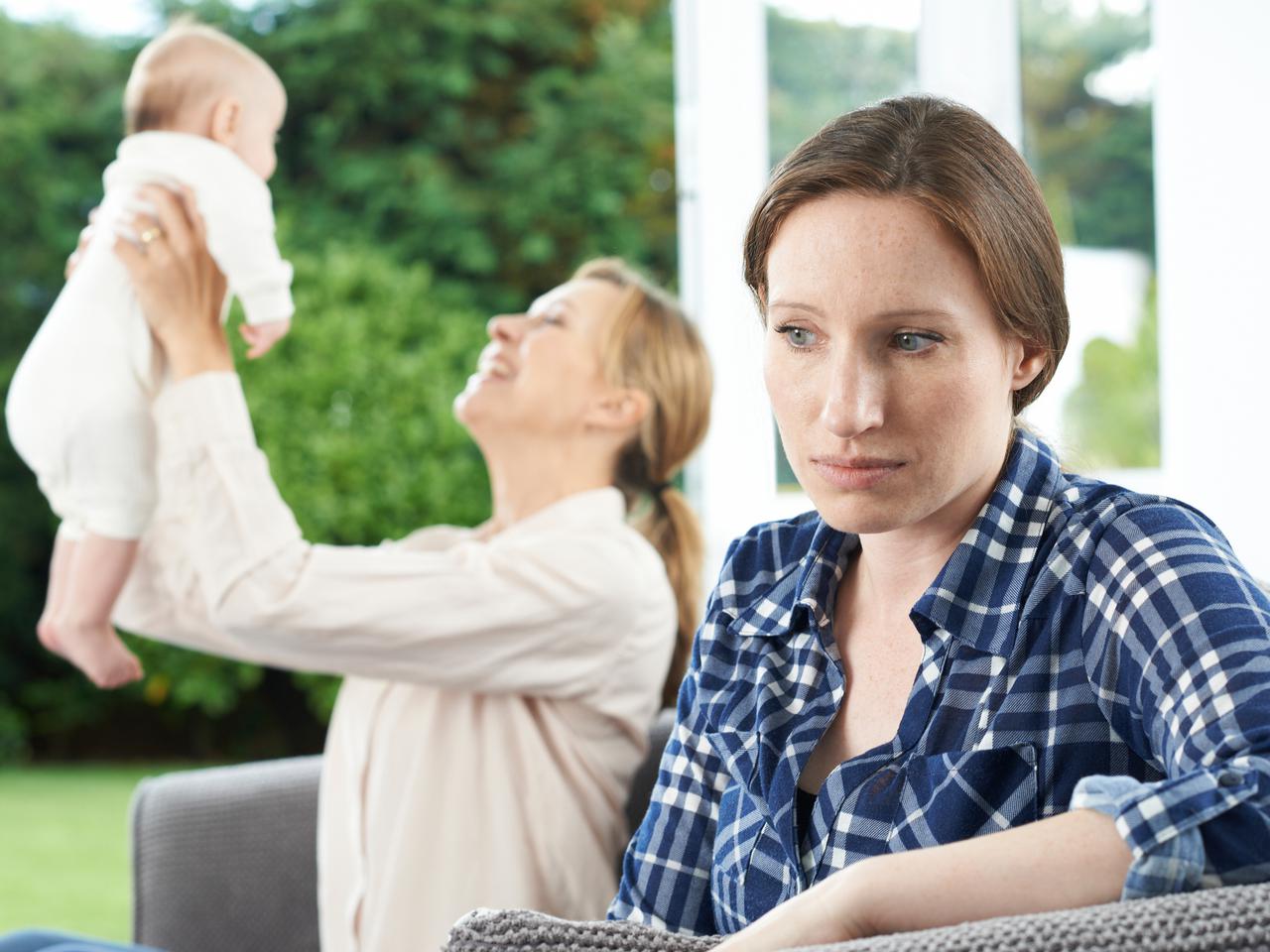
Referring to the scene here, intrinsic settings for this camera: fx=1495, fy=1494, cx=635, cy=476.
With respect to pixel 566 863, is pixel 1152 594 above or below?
above

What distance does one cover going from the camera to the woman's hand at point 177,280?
1.58 metres

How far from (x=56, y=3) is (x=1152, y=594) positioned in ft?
17.8

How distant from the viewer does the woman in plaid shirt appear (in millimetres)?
896

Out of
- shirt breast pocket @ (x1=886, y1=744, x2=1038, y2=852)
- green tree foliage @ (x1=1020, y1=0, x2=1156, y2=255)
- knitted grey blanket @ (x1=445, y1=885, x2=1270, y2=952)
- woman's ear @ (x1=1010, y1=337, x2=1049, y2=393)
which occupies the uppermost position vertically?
green tree foliage @ (x1=1020, y1=0, x2=1156, y2=255)

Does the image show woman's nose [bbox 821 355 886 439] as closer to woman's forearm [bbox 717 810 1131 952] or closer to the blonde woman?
woman's forearm [bbox 717 810 1131 952]

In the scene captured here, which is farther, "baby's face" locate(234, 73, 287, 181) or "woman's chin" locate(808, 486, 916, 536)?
"baby's face" locate(234, 73, 287, 181)

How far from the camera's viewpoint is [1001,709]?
1033 mm

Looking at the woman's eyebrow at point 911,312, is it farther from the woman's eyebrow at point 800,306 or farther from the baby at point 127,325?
the baby at point 127,325

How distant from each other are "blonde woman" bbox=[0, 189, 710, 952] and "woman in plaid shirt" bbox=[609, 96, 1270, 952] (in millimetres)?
469

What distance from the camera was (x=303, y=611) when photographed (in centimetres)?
157

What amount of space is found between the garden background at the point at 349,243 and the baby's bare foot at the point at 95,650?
8.72ft

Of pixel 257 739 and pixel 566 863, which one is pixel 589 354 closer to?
pixel 566 863

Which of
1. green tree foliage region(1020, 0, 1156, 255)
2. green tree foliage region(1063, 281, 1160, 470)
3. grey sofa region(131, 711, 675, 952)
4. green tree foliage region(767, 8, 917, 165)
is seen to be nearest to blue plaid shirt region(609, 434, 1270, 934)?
grey sofa region(131, 711, 675, 952)

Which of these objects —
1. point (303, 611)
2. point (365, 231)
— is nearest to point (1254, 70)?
point (303, 611)
